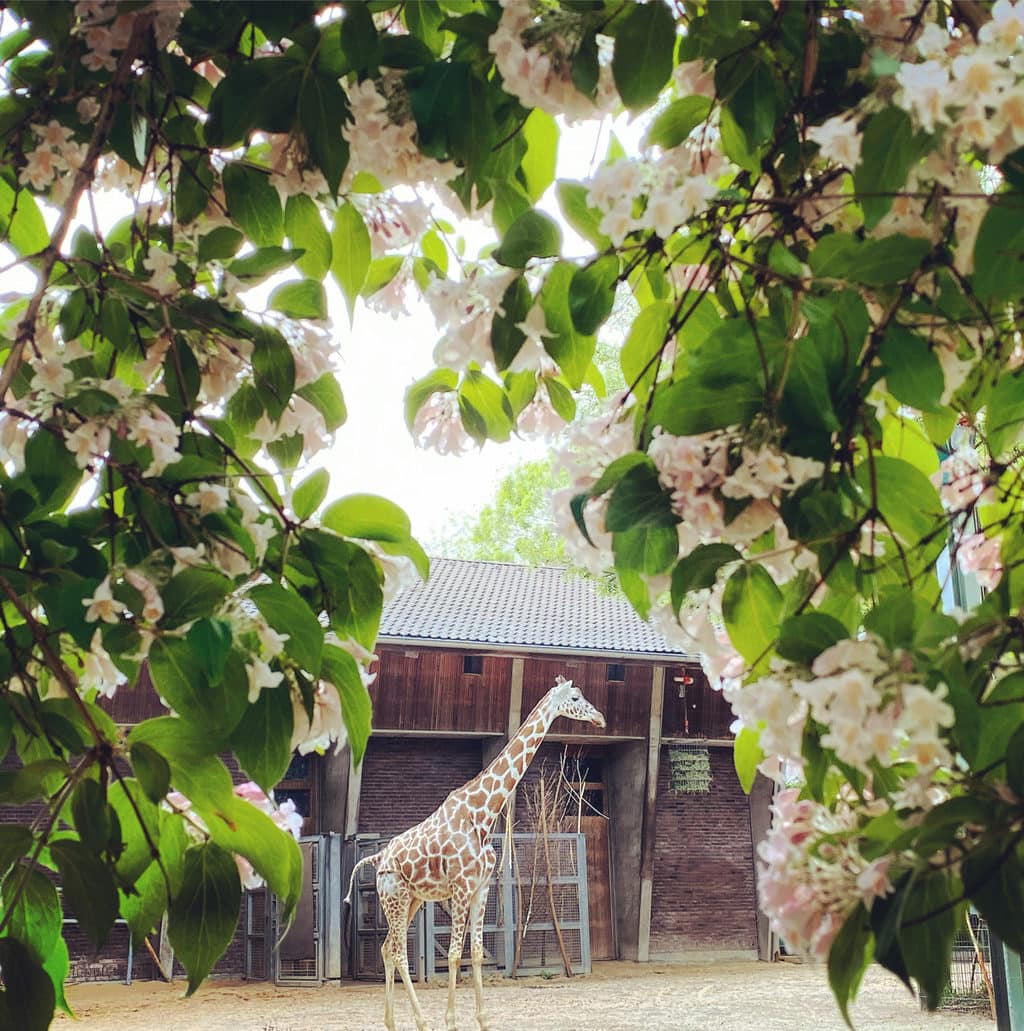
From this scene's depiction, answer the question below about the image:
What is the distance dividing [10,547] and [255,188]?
13.1 inches

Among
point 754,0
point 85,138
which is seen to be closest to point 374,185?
point 85,138

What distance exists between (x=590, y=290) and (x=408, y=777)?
878 cm

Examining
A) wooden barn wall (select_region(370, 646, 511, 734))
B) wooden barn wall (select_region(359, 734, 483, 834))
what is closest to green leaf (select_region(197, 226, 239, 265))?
wooden barn wall (select_region(370, 646, 511, 734))

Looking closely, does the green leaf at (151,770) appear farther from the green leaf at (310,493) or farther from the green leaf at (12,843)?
the green leaf at (310,493)

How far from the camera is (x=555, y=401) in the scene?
979 millimetres

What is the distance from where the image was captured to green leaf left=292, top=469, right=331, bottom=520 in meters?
0.83

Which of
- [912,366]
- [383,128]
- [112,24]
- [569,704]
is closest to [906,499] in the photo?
[912,366]

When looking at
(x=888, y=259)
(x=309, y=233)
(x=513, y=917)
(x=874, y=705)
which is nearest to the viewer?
(x=874, y=705)

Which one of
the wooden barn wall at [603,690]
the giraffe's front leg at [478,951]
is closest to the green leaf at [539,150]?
the giraffe's front leg at [478,951]

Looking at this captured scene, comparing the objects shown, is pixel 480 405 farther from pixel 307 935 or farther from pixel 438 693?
pixel 438 693

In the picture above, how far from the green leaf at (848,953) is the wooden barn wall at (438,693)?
8.20m

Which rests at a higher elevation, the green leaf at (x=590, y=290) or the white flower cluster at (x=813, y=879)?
the green leaf at (x=590, y=290)

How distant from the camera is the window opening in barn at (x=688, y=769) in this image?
9.59 m

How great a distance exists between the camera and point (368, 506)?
0.84 m
